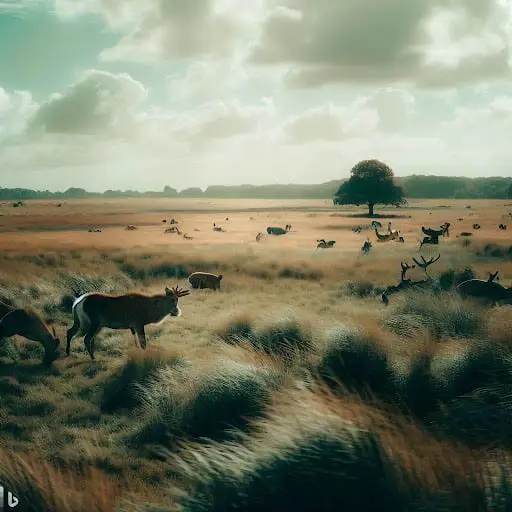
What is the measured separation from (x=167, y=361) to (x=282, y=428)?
5.06 metres

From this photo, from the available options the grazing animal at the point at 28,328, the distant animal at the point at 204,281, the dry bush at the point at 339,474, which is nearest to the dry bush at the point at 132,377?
the grazing animal at the point at 28,328

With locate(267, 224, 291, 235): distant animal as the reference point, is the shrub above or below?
below

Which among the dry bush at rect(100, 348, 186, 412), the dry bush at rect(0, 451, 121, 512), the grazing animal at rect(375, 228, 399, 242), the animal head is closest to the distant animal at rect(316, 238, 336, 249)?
the grazing animal at rect(375, 228, 399, 242)

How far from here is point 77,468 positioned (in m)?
5.94

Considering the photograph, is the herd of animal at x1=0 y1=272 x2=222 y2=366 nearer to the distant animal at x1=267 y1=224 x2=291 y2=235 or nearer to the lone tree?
the distant animal at x1=267 y1=224 x2=291 y2=235

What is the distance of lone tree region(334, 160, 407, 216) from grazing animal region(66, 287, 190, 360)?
56.5 metres

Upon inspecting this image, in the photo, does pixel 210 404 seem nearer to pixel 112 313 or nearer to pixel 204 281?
pixel 112 313

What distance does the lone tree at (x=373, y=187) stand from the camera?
65812 millimetres

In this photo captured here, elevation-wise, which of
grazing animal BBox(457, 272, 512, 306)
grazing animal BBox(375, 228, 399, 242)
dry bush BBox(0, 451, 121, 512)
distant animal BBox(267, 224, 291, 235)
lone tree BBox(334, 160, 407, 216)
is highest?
lone tree BBox(334, 160, 407, 216)

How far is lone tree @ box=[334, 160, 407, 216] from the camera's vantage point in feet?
216

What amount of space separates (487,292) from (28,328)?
1027cm

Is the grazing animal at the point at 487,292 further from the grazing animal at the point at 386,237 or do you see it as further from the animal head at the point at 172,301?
the grazing animal at the point at 386,237

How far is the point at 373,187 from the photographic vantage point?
65.8 metres

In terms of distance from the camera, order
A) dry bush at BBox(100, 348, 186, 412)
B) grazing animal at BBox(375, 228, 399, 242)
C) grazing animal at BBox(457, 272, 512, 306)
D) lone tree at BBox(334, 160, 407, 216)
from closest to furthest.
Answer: dry bush at BBox(100, 348, 186, 412)
grazing animal at BBox(457, 272, 512, 306)
grazing animal at BBox(375, 228, 399, 242)
lone tree at BBox(334, 160, 407, 216)
